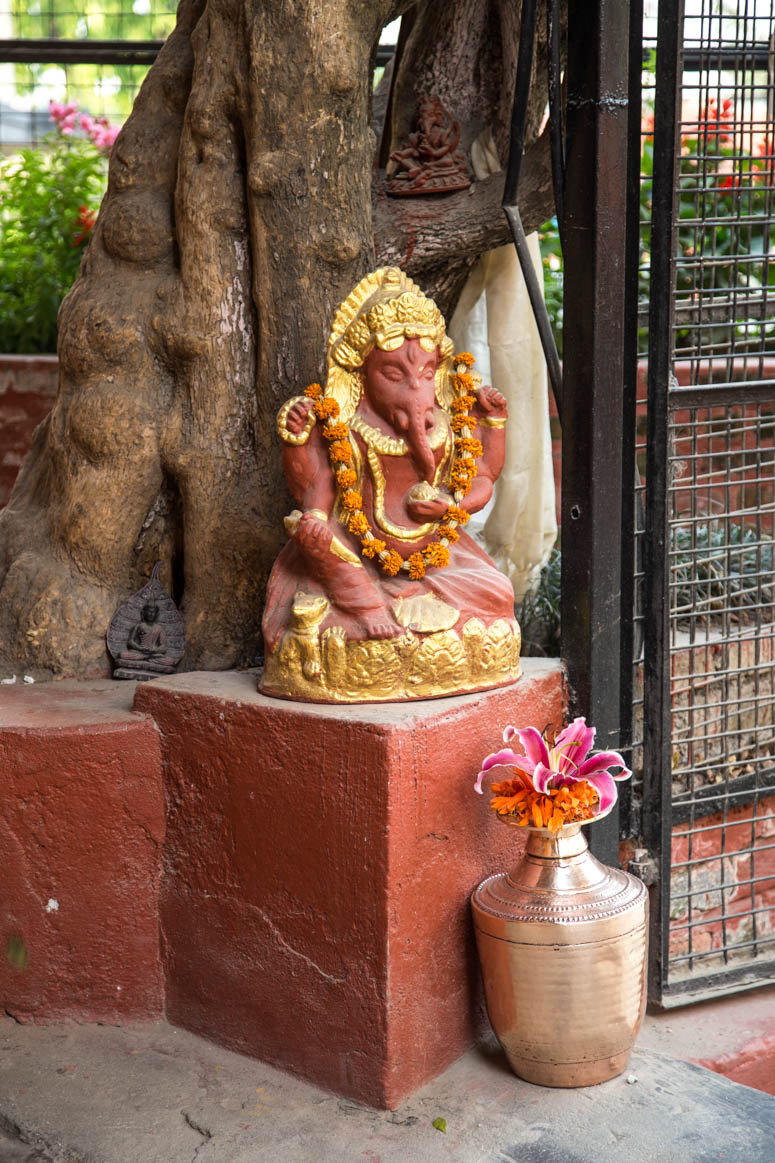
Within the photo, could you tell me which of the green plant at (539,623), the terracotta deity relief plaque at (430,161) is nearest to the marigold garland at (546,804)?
the green plant at (539,623)

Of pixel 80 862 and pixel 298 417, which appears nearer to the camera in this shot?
pixel 298 417

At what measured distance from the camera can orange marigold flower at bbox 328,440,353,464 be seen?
2.79 meters

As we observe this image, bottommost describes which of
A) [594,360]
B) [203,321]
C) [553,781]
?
[553,781]

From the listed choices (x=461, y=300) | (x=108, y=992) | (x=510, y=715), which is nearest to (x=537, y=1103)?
(x=510, y=715)

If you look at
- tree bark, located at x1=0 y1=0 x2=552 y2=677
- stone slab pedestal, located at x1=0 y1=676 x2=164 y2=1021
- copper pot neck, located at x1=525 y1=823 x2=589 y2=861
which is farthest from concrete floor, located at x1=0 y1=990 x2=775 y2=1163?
tree bark, located at x1=0 y1=0 x2=552 y2=677

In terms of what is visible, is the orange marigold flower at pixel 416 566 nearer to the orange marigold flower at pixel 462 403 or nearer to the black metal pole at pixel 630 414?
the orange marigold flower at pixel 462 403

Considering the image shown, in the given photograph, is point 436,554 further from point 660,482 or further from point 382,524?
point 660,482

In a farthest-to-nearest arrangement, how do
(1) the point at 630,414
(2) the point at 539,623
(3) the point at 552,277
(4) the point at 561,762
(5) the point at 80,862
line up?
(3) the point at 552,277
(2) the point at 539,623
(1) the point at 630,414
(5) the point at 80,862
(4) the point at 561,762

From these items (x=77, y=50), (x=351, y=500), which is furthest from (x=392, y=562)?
(x=77, y=50)

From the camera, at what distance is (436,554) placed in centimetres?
287

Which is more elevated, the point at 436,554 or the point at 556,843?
the point at 436,554

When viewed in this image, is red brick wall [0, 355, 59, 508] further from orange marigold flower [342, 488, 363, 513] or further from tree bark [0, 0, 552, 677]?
orange marigold flower [342, 488, 363, 513]

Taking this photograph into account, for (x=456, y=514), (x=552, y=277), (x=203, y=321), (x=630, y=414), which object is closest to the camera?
(x=456, y=514)

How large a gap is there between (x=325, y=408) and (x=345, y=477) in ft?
0.53
